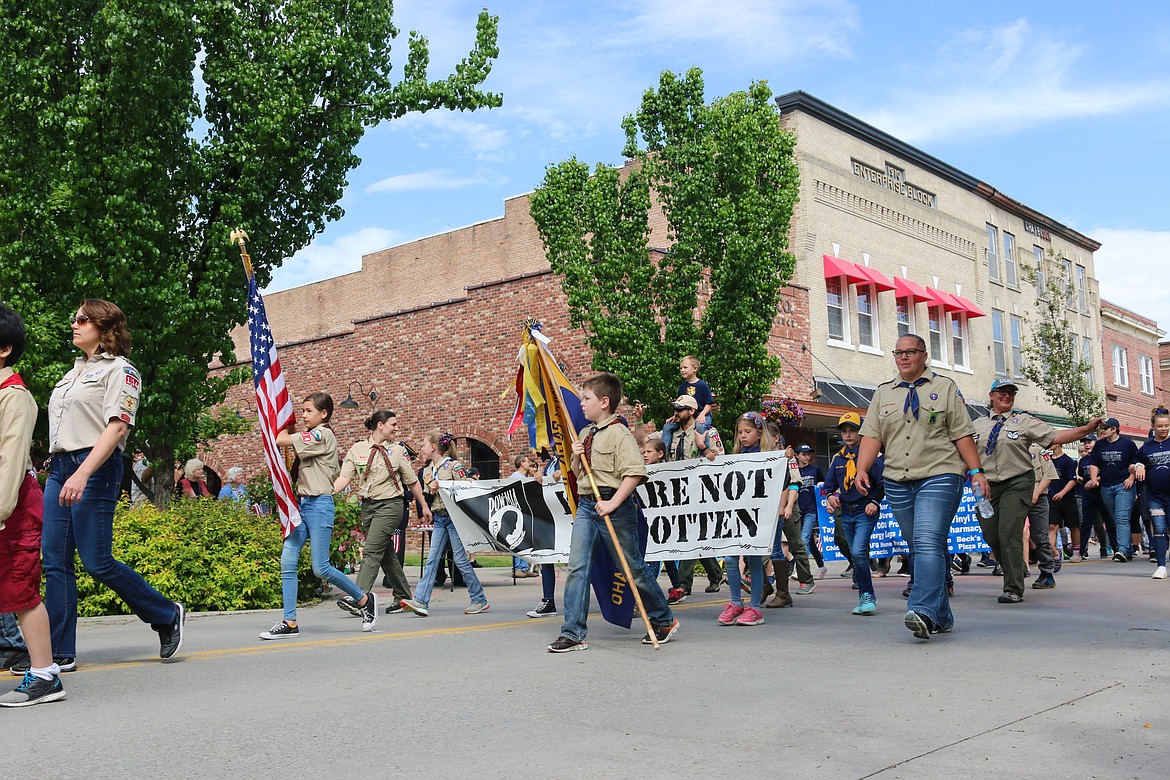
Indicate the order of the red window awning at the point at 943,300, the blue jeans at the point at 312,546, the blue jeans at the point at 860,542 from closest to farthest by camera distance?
the blue jeans at the point at 312,546
the blue jeans at the point at 860,542
the red window awning at the point at 943,300

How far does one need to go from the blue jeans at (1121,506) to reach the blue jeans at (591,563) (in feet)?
34.5

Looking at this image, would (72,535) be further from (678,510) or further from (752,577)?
(752,577)

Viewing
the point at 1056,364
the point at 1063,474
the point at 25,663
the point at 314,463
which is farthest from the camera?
the point at 1056,364

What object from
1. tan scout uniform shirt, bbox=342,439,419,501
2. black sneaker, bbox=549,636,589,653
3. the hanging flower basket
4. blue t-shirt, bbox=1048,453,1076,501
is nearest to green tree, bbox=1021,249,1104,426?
the hanging flower basket

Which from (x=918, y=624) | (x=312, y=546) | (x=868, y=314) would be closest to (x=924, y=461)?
(x=918, y=624)

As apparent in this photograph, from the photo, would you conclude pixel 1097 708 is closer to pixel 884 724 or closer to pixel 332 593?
pixel 884 724

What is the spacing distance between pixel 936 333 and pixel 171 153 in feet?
84.9

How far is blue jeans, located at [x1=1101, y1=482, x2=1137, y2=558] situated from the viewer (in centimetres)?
1612

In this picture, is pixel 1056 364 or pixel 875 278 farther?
pixel 1056 364

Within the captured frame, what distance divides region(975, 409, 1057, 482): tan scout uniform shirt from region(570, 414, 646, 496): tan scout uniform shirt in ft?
14.4

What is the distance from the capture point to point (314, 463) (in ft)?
29.7

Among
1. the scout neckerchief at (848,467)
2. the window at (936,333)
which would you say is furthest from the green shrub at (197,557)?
the window at (936,333)

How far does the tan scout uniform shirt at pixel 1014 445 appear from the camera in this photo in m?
10.6

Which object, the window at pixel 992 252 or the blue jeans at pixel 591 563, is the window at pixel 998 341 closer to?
the window at pixel 992 252
